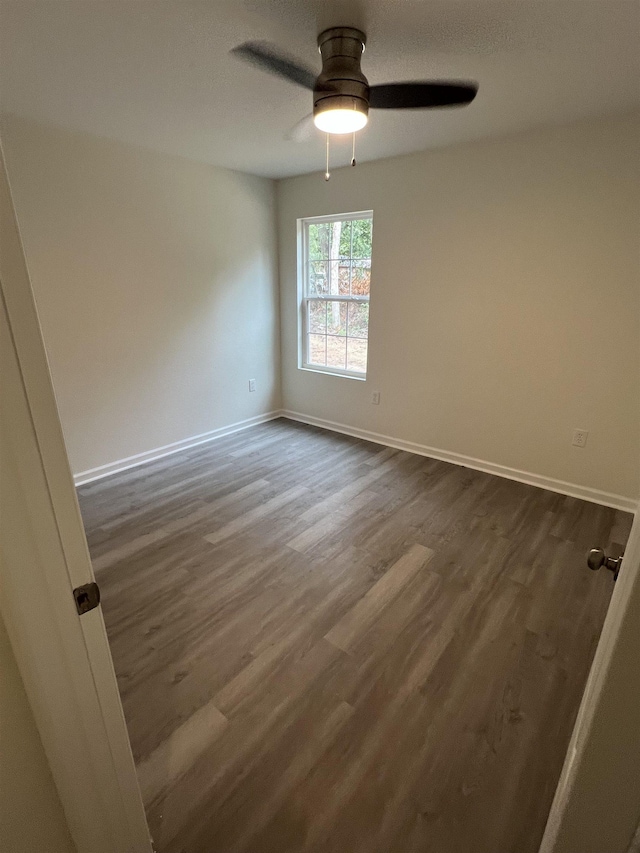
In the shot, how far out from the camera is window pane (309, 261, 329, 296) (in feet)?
13.4

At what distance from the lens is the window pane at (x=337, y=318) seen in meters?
4.04

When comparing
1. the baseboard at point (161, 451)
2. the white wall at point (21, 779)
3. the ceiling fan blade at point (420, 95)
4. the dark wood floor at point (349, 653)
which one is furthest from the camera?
the baseboard at point (161, 451)

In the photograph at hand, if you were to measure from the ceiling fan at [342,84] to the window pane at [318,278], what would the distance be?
2311 millimetres

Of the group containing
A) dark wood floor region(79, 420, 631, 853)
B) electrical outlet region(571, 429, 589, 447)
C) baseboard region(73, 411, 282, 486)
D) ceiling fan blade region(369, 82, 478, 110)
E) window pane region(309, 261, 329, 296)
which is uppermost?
ceiling fan blade region(369, 82, 478, 110)

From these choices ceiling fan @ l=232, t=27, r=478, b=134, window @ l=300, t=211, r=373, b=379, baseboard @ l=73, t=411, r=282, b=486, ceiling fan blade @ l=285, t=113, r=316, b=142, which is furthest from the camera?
window @ l=300, t=211, r=373, b=379

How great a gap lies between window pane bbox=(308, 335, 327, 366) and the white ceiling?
190cm

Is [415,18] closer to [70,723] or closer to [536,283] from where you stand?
[536,283]

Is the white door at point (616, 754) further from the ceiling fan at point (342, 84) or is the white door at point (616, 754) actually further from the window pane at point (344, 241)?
the window pane at point (344, 241)

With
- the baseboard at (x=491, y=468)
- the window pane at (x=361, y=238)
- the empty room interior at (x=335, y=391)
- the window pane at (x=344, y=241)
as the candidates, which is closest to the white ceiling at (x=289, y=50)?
the empty room interior at (x=335, y=391)

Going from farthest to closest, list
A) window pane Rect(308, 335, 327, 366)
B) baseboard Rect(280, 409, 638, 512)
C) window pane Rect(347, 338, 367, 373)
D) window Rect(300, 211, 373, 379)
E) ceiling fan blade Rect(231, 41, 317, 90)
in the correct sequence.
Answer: window pane Rect(308, 335, 327, 366)
window pane Rect(347, 338, 367, 373)
window Rect(300, 211, 373, 379)
baseboard Rect(280, 409, 638, 512)
ceiling fan blade Rect(231, 41, 317, 90)

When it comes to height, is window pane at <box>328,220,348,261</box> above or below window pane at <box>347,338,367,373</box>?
above

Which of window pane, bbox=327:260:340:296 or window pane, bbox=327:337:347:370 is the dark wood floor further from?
window pane, bbox=327:260:340:296

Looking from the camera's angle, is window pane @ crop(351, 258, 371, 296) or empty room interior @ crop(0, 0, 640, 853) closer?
empty room interior @ crop(0, 0, 640, 853)

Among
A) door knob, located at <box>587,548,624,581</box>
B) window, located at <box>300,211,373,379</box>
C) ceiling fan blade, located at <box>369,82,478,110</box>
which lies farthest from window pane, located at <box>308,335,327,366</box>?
door knob, located at <box>587,548,624,581</box>
